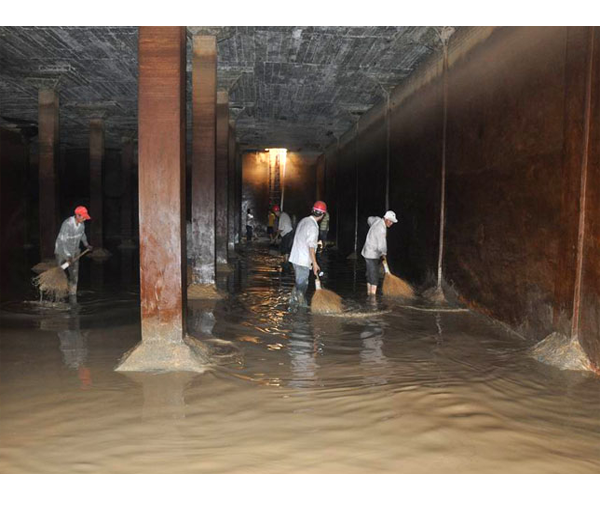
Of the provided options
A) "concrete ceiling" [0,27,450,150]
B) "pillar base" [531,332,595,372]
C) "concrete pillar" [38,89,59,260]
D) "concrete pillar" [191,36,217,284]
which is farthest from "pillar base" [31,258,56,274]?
"pillar base" [531,332,595,372]

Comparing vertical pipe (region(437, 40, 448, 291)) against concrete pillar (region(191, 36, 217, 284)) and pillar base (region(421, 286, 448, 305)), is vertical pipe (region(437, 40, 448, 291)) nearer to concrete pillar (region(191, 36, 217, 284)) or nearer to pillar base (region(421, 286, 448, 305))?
pillar base (region(421, 286, 448, 305))

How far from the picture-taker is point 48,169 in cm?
1633

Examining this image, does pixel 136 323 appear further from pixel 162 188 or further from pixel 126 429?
pixel 126 429

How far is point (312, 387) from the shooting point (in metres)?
5.27

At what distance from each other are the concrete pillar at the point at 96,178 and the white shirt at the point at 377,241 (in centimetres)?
1386

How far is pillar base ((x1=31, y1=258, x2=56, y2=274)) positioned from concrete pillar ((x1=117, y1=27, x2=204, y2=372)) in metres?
10.4

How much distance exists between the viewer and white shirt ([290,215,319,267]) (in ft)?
29.0

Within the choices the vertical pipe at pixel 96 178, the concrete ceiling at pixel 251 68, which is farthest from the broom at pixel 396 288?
the vertical pipe at pixel 96 178

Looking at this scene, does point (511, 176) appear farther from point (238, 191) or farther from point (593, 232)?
point (238, 191)

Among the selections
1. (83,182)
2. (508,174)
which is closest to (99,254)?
(83,182)

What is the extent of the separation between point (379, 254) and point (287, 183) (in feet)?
74.6

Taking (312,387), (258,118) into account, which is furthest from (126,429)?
(258,118)

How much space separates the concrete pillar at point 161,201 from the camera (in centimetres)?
566

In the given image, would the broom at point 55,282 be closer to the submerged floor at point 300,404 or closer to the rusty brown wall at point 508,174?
the submerged floor at point 300,404
